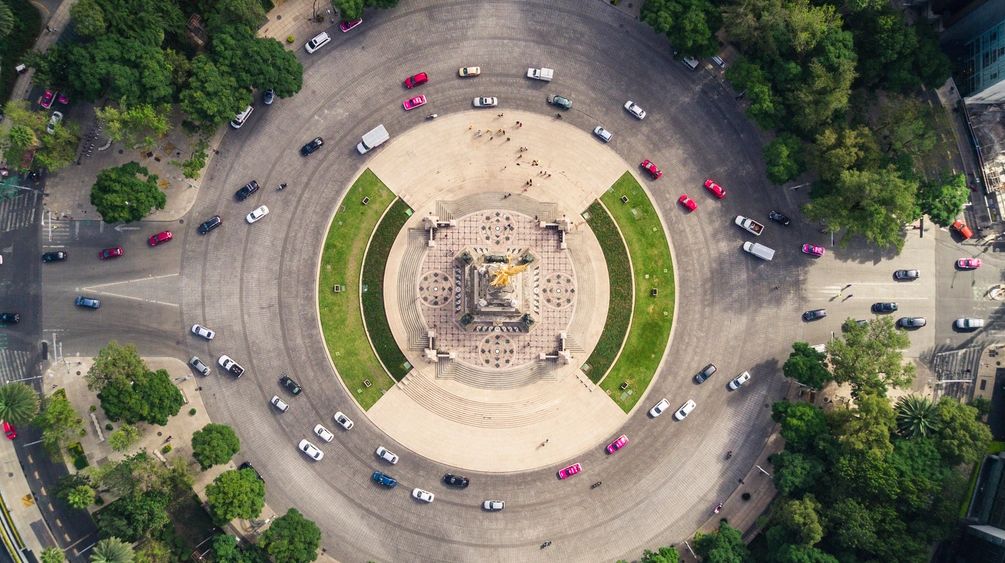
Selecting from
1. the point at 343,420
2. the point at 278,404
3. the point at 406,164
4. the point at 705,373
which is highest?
the point at 406,164

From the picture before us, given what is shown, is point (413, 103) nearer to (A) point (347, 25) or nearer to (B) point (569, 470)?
(A) point (347, 25)

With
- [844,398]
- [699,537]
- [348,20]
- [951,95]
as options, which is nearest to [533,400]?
[699,537]

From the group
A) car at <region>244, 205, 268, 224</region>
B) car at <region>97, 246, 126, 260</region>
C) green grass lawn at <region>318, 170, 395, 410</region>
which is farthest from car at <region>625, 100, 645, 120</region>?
car at <region>97, 246, 126, 260</region>

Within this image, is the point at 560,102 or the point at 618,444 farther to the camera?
the point at 560,102

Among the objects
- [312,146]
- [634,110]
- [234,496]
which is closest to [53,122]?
[312,146]

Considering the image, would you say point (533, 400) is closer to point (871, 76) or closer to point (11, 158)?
point (871, 76)

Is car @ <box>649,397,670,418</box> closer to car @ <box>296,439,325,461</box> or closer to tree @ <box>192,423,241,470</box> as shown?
car @ <box>296,439,325,461</box>
